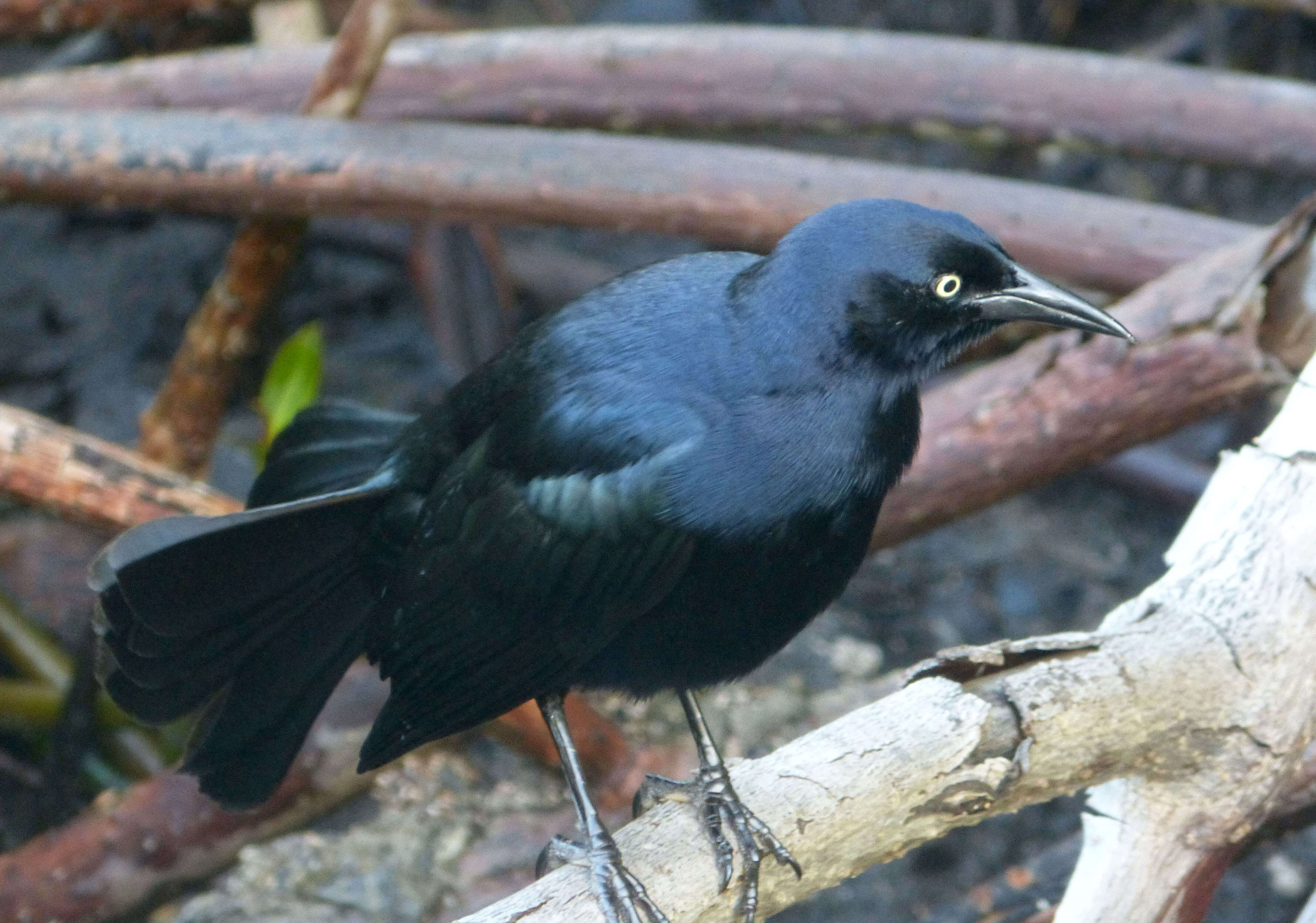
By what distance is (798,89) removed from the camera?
3934 millimetres

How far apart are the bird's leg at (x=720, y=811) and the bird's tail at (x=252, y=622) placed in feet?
2.06

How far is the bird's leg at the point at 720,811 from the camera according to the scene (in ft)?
7.20

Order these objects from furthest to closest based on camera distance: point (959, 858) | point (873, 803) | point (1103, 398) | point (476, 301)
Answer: point (476, 301), point (959, 858), point (1103, 398), point (873, 803)

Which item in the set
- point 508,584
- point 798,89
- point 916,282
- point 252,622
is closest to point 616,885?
point 508,584

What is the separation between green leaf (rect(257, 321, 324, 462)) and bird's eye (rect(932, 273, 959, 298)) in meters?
1.94

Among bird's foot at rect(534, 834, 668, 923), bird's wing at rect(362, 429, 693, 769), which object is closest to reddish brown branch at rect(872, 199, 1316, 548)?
bird's wing at rect(362, 429, 693, 769)

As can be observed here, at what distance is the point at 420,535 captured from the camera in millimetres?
2469

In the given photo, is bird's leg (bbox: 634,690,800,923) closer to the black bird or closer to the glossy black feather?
the black bird

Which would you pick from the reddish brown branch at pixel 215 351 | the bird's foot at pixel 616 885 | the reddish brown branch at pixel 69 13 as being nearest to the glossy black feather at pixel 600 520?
the bird's foot at pixel 616 885

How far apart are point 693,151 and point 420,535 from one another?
163cm

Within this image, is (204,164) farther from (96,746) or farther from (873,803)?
(873,803)

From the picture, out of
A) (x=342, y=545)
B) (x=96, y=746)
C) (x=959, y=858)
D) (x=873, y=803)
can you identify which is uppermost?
(x=342, y=545)

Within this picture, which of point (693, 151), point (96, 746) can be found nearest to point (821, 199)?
point (693, 151)

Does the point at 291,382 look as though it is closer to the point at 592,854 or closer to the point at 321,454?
the point at 321,454
